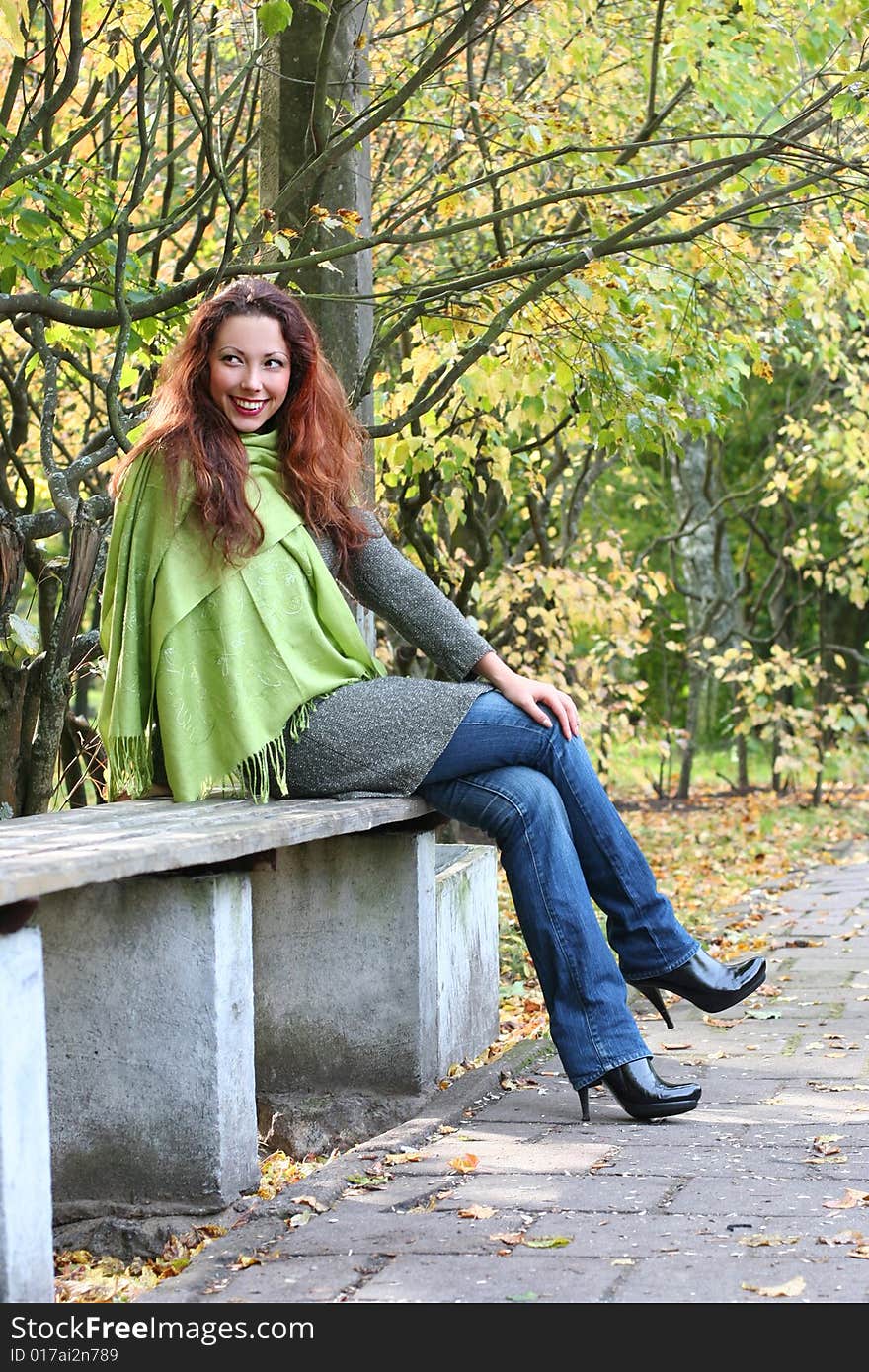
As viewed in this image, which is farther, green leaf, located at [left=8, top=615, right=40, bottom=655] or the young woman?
green leaf, located at [left=8, top=615, right=40, bottom=655]

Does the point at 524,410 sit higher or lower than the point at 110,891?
higher

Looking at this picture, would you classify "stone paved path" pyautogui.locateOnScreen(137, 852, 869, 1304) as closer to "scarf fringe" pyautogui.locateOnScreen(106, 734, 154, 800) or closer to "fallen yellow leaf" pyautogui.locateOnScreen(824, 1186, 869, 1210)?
"fallen yellow leaf" pyautogui.locateOnScreen(824, 1186, 869, 1210)

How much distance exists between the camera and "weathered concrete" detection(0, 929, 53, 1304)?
2.38 meters

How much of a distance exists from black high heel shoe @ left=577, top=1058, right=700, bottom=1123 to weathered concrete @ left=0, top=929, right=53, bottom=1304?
5.32 ft

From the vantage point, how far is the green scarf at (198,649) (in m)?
3.80

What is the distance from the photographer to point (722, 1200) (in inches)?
124

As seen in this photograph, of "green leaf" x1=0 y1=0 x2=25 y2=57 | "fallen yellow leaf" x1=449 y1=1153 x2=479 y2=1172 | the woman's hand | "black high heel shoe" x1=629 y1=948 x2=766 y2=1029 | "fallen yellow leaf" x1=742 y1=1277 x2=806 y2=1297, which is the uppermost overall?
"green leaf" x1=0 y1=0 x2=25 y2=57

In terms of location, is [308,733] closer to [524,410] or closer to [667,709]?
[524,410]

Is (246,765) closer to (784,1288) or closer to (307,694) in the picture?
(307,694)

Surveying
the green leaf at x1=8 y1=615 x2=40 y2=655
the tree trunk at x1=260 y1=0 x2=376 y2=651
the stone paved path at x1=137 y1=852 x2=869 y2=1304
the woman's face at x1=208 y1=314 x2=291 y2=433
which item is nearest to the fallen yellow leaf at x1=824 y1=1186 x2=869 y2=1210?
the stone paved path at x1=137 y1=852 x2=869 y2=1304

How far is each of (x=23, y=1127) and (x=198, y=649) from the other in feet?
5.21

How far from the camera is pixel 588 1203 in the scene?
3156 millimetres

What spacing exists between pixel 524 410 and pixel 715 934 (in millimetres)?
2368

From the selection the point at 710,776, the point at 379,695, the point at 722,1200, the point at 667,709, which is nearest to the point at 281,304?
the point at 379,695
